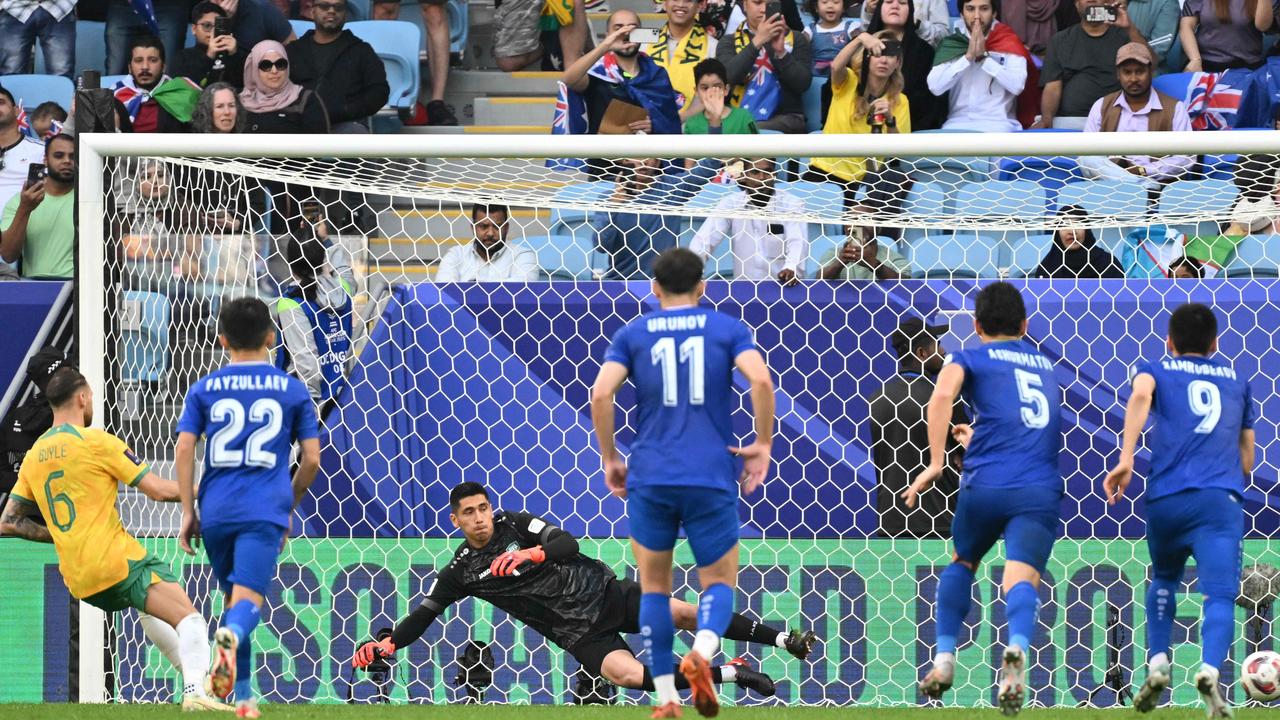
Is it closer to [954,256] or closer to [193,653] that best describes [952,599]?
[193,653]

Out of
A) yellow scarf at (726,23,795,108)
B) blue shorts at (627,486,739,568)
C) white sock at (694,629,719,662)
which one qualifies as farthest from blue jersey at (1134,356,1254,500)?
yellow scarf at (726,23,795,108)

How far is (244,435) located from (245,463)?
103mm

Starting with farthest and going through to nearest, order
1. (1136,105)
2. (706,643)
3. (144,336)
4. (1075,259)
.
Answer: (1136,105) → (1075,259) → (144,336) → (706,643)

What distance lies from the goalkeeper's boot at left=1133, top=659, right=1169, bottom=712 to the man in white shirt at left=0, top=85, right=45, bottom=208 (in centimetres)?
818

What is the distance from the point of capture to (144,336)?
889 centimetres

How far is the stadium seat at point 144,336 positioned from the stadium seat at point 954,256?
3909 mm

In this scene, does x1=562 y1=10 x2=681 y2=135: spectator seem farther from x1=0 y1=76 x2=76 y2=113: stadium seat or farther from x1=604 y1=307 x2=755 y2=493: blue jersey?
x1=604 y1=307 x2=755 y2=493: blue jersey

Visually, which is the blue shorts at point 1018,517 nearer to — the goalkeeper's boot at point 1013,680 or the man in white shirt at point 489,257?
the goalkeeper's boot at point 1013,680

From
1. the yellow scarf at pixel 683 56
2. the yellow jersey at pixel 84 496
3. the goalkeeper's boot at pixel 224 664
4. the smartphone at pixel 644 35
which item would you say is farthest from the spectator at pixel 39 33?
the goalkeeper's boot at pixel 224 664

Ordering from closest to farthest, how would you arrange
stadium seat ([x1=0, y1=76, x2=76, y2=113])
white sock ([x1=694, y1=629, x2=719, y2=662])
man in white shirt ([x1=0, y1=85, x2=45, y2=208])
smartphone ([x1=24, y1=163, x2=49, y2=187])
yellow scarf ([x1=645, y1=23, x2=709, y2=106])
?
white sock ([x1=694, y1=629, x2=719, y2=662]) → smartphone ([x1=24, y1=163, x2=49, y2=187]) → man in white shirt ([x1=0, y1=85, x2=45, y2=208]) → yellow scarf ([x1=645, y1=23, x2=709, y2=106]) → stadium seat ([x1=0, y1=76, x2=76, y2=113])

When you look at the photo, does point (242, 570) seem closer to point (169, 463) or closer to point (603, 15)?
point (169, 463)

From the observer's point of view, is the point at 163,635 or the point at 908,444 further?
the point at 908,444

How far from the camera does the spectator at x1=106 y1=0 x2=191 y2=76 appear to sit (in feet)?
42.3

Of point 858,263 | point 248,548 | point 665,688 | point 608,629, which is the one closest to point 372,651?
point 608,629
